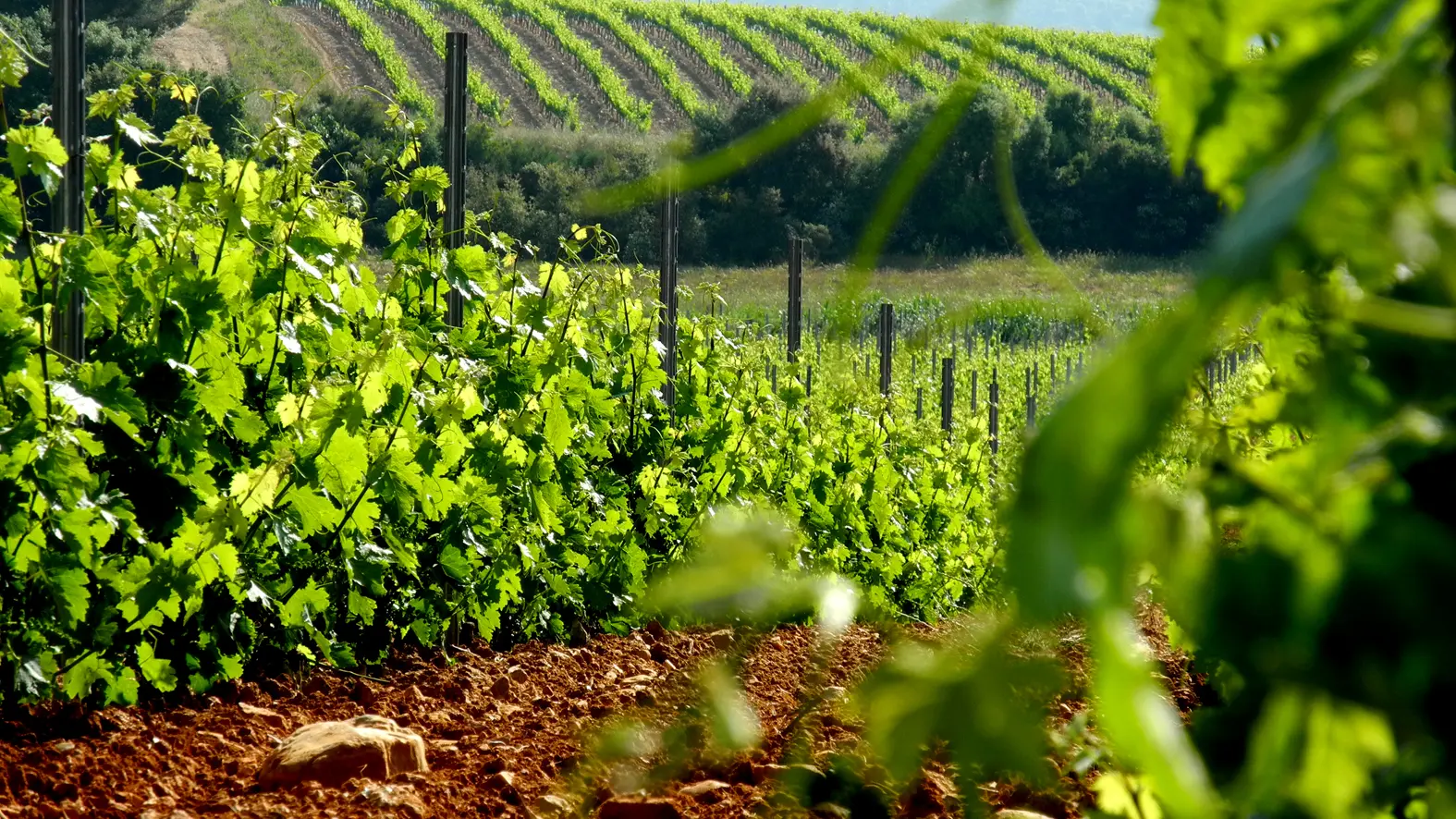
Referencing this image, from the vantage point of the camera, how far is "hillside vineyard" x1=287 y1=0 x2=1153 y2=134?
4318 cm

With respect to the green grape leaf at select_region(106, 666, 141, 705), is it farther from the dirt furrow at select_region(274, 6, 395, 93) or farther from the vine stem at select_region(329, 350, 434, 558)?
the dirt furrow at select_region(274, 6, 395, 93)

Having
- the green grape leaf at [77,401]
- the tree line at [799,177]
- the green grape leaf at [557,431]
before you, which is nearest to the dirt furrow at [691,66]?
the tree line at [799,177]

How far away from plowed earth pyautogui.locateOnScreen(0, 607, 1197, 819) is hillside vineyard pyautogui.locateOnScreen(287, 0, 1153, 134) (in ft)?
119

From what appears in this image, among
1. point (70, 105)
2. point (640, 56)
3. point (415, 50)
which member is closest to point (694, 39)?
point (640, 56)

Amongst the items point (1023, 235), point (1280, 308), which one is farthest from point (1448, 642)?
point (1280, 308)

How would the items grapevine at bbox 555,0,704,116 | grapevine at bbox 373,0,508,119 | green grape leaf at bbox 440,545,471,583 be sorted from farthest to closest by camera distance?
1. grapevine at bbox 555,0,704,116
2. grapevine at bbox 373,0,508,119
3. green grape leaf at bbox 440,545,471,583

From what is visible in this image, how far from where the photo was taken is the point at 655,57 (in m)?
48.7

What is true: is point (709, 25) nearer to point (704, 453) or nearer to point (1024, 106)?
point (1024, 106)

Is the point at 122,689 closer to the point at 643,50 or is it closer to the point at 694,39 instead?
the point at 643,50

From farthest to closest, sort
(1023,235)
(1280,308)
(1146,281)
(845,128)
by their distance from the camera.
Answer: (845,128), (1146,281), (1280,308), (1023,235)

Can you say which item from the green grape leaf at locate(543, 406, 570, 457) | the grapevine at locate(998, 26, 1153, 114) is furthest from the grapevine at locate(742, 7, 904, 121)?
the green grape leaf at locate(543, 406, 570, 457)

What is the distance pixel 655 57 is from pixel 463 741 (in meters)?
47.7

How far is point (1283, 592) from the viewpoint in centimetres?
38

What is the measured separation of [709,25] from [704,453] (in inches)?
1947
